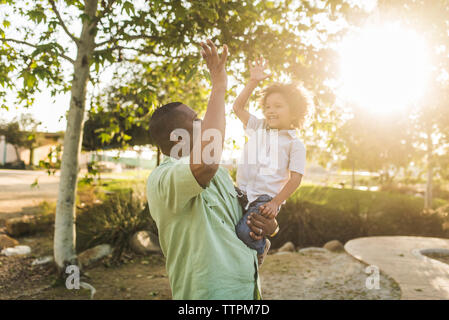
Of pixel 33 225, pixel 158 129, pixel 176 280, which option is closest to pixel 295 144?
pixel 158 129

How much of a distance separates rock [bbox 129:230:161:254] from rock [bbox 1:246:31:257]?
6.65 ft

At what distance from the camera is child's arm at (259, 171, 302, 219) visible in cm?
170

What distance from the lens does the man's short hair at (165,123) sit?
1489 mm

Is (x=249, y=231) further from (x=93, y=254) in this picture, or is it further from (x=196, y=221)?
(x=93, y=254)

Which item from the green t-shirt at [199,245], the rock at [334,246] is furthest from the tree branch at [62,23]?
the rock at [334,246]

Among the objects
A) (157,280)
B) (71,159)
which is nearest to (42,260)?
(157,280)

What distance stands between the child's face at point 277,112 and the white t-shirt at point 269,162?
0.04 m

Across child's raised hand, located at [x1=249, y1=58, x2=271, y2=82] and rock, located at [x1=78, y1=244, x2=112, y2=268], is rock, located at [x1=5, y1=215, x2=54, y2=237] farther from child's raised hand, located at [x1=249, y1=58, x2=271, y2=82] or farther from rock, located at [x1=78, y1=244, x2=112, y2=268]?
child's raised hand, located at [x1=249, y1=58, x2=271, y2=82]

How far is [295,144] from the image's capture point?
6.57 feet

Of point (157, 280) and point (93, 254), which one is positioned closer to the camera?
point (157, 280)

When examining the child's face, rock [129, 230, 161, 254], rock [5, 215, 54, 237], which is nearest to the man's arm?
the child's face

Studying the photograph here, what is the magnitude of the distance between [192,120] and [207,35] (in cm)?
325

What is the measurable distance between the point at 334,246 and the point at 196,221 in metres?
7.49

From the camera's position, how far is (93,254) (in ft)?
21.9
